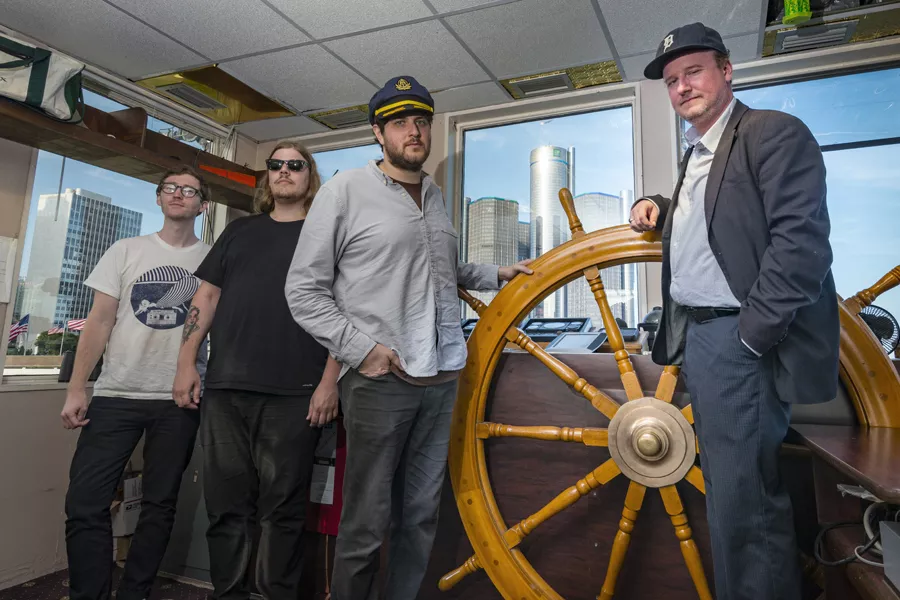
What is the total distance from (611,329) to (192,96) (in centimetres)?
273

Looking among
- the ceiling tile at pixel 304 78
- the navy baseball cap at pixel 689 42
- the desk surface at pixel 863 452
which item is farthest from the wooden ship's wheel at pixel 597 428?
the ceiling tile at pixel 304 78

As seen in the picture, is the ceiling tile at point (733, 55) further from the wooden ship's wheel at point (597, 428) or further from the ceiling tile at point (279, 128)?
the ceiling tile at point (279, 128)

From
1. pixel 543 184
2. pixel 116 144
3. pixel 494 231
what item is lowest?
pixel 494 231

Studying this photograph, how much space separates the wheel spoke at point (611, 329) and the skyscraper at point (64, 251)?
245 cm

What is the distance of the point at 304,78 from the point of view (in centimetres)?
289

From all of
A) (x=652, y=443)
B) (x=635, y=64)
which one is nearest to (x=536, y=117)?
(x=635, y=64)

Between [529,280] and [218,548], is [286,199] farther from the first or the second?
[218,548]

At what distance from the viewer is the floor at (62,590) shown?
2078mm

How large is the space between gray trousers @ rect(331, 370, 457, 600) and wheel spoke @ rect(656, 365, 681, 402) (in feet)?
1.78

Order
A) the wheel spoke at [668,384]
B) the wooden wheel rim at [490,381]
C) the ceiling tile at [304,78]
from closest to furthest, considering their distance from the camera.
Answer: the wheel spoke at [668,384], the wooden wheel rim at [490,381], the ceiling tile at [304,78]

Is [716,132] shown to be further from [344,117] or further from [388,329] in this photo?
[344,117]

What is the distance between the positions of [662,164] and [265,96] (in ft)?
7.05

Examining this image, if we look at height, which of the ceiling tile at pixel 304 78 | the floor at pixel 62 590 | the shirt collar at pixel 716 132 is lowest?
the floor at pixel 62 590

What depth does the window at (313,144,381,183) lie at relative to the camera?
3678 millimetres
